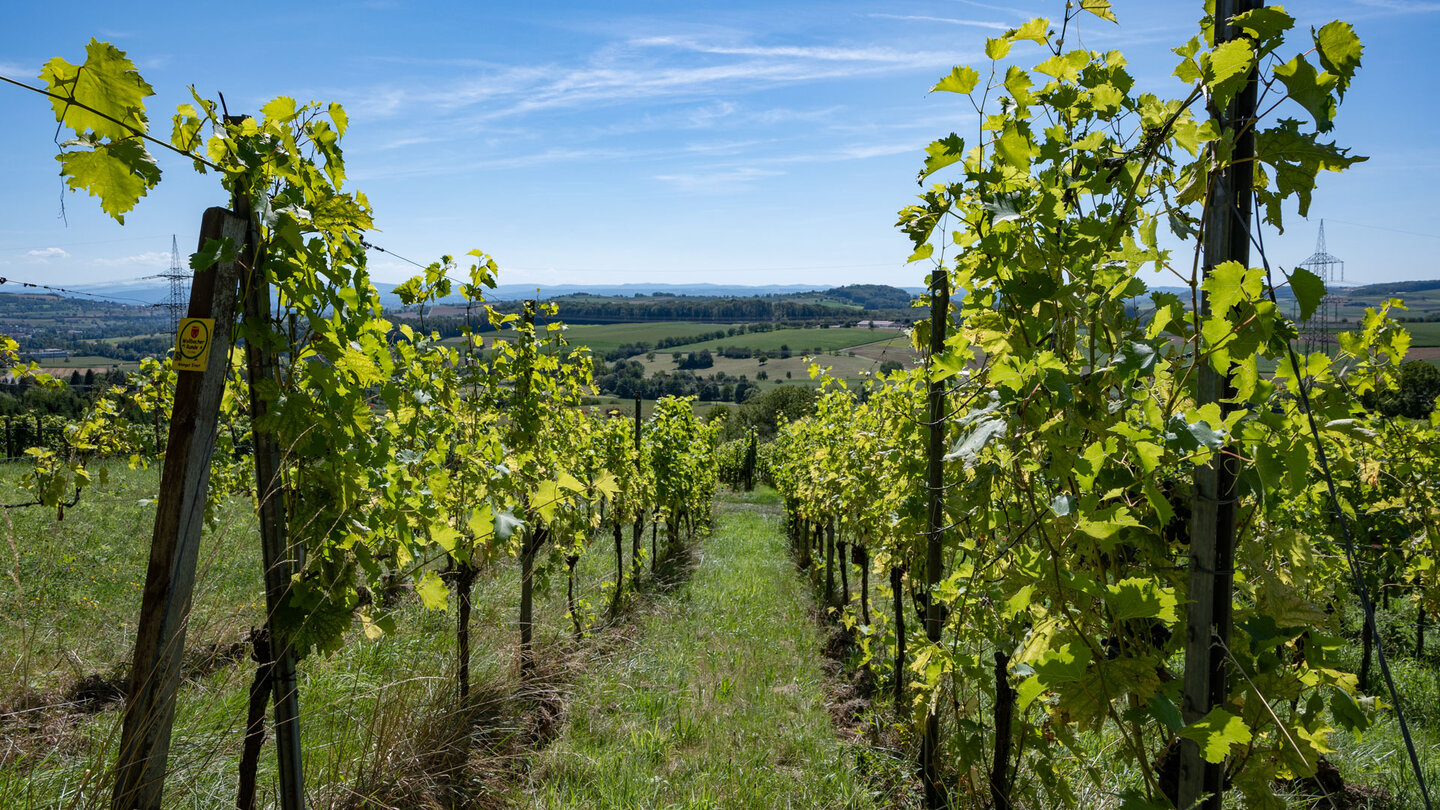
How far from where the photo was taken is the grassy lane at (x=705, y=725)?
159 inches

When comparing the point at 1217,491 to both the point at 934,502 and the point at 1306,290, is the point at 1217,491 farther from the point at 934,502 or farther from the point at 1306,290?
the point at 934,502

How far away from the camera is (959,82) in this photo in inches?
76.4

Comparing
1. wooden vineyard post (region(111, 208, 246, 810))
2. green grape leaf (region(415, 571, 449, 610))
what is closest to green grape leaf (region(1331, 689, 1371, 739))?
green grape leaf (region(415, 571, 449, 610))

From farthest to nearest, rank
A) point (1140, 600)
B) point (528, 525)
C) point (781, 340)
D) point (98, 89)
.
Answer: point (781, 340)
point (528, 525)
point (98, 89)
point (1140, 600)

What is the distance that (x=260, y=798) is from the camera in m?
3.18

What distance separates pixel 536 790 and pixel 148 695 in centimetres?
241

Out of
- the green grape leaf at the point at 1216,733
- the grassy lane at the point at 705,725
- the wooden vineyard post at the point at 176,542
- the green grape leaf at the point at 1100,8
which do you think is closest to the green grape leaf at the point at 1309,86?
the green grape leaf at the point at 1100,8

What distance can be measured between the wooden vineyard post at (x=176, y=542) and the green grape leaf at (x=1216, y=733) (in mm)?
2347

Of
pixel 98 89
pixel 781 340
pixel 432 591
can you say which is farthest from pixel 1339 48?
pixel 781 340

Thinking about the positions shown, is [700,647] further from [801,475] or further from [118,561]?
[118,561]

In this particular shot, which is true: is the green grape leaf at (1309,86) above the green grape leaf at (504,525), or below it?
above

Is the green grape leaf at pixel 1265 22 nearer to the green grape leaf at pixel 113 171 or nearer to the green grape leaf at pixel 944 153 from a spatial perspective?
the green grape leaf at pixel 944 153

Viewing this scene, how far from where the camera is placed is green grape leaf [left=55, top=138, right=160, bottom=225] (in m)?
1.61

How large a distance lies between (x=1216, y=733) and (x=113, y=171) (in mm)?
2579
